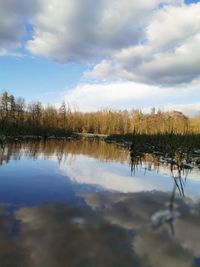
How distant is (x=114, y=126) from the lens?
95.9 meters

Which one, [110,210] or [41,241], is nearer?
[41,241]

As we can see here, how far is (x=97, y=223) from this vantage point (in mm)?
5145

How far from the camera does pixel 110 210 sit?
5977 millimetres

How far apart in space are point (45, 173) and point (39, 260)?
6.52 metres

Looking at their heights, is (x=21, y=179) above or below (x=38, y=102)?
below

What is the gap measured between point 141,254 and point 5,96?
6800 cm

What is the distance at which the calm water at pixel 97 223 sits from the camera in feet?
12.7

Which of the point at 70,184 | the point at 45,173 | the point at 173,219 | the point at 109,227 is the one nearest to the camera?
the point at 109,227

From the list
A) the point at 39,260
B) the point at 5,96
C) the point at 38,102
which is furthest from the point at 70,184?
the point at 38,102

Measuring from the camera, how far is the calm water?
386 centimetres

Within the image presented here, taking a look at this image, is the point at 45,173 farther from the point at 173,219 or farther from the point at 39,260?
the point at 39,260

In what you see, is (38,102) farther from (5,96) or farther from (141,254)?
(141,254)

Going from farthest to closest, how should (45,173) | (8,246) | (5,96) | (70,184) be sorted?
(5,96) < (45,173) < (70,184) < (8,246)

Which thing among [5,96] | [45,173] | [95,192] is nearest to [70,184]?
[95,192]
